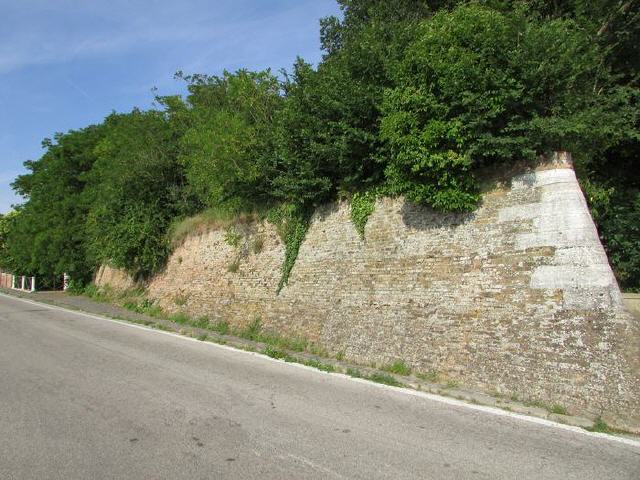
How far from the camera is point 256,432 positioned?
5246 mm

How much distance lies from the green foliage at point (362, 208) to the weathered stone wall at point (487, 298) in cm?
19

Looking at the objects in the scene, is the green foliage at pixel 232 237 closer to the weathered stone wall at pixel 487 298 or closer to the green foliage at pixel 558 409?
the weathered stone wall at pixel 487 298

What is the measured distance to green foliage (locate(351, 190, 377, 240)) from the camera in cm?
1122

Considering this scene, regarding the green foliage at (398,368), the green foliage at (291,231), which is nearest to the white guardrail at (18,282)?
the green foliage at (291,231)

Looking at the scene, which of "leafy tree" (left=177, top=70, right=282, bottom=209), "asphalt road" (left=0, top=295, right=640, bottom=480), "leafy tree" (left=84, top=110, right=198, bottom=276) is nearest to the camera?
"asphalt road" (left=0, top=295, right=640, bottom=480)

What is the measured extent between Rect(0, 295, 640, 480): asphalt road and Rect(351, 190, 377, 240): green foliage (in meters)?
4.09

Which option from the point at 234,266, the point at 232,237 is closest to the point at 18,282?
the point at 232,237

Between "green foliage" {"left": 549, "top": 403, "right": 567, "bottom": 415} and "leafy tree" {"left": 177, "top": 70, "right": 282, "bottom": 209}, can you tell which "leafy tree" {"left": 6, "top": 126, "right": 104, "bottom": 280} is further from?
"green foliage" {"left": 549, "top": 403, "right": 567, "bottom": 415}

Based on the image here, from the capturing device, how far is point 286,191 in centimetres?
1334

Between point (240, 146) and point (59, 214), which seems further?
point (59, 214)

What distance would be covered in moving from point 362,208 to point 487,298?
4134 mm

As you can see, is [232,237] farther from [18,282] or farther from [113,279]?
[18,282]

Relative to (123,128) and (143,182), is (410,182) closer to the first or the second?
(143,182)

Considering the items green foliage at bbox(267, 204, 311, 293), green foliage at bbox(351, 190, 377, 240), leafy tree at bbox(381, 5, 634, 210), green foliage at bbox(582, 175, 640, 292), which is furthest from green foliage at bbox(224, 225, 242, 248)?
green foliage at bbox(582, 175, 640, 292)
